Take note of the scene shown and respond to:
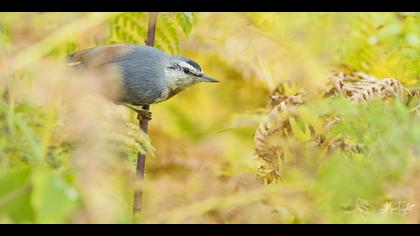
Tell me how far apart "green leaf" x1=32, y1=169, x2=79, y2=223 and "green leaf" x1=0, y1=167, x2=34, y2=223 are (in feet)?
0.17

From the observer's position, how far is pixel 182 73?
3525mm

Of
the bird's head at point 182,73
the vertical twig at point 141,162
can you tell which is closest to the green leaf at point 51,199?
the vertical twig at point 141,162

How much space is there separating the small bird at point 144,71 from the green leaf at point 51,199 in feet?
4.49

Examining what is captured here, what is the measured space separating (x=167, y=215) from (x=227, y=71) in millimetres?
2960

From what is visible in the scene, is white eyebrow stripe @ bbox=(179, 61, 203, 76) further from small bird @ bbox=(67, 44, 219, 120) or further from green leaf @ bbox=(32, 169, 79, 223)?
green leaf @ bbox=(32, 169, 79, 223)

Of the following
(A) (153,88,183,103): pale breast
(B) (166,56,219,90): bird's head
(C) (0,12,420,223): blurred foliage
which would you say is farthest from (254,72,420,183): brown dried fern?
(B) (166,56,219,90): bird's head

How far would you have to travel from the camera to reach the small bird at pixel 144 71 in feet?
8.91

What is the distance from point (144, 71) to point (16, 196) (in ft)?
6.58

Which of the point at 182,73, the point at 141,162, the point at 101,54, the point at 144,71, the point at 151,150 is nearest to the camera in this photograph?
the point at 151,150

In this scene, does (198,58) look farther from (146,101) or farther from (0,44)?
(0,44)

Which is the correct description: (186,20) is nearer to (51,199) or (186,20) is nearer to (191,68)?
(51,199)

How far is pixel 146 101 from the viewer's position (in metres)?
3.14

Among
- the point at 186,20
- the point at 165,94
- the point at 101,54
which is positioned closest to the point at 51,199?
the point at 186,20

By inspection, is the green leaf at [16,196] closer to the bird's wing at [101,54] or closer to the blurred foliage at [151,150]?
the blurred foliage at [151,150]
